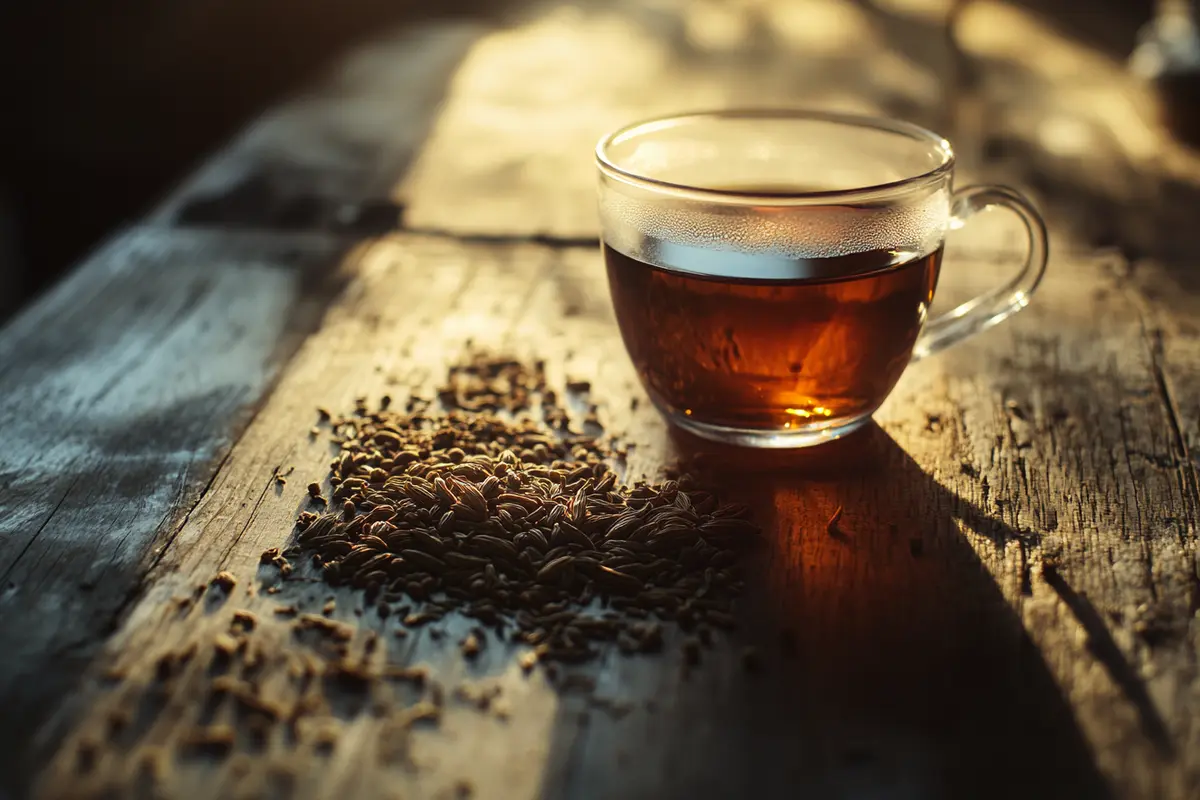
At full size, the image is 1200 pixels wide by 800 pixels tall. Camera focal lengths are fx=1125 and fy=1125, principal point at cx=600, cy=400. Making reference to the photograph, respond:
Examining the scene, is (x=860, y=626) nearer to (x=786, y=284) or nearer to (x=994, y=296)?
(x=786, y=284)

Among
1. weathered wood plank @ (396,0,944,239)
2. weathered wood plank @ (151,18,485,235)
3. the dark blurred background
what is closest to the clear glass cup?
weathered wood plank @ (396,0,944,239)

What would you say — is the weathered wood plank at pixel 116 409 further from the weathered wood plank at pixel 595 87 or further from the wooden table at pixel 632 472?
the weathered wood plank at pixel 595 87

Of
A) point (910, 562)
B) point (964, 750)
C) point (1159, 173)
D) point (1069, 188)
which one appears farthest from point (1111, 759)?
point (1159, 173)

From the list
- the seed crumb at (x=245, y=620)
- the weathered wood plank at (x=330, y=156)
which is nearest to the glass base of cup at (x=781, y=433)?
the seed crumb at (x=245, y=620)

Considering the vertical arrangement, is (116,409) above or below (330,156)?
above

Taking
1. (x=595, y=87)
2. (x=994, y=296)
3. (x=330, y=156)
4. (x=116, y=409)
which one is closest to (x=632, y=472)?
(x=994, y=296)

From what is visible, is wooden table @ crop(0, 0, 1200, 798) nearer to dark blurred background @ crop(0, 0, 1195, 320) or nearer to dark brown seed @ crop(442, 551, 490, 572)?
dark brown seed @ crop(442, 551, 490, 572)

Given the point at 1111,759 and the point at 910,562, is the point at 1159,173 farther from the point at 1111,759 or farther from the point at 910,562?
the point at 1111,759

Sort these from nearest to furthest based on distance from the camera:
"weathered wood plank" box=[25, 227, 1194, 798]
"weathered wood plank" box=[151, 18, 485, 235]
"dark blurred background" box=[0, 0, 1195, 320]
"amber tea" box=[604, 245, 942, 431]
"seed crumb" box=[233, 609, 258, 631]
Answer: "weathered wood plank" box=[25, 227, 1194, 798], "seed crumb" box=[233, 609, 258, 631], "amber tea" box=[604, 245, 942, 431], "weathered wood plank" box=[151, 18, 485, 235], "dark blurred background" box=[0, 0, 1195, 320]
